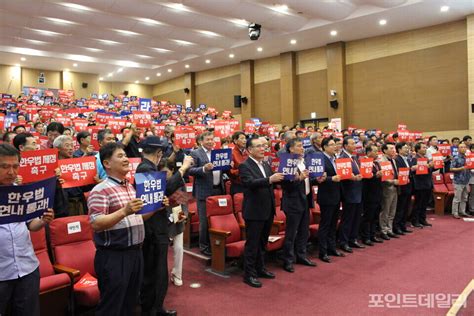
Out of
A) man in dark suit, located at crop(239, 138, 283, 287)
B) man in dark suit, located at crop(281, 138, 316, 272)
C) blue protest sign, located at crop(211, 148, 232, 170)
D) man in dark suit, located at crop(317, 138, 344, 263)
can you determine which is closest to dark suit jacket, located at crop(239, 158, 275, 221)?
man in dark suit, located at crop(239, 138, 283, 287)

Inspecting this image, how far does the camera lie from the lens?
12195 mm

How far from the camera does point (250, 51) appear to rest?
52.1 ft

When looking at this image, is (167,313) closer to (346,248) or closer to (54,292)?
(54,292)

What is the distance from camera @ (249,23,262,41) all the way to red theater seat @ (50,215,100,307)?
405 inches

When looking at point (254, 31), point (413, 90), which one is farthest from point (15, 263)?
point (413, 90)

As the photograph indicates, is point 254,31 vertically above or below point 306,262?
above

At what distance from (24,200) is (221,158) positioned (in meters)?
2.61

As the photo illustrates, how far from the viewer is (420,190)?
619 cm

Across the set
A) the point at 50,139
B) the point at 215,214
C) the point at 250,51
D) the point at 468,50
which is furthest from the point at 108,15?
the point at 468,50

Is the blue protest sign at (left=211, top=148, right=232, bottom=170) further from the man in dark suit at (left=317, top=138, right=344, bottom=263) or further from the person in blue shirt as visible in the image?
the person in blue shirt

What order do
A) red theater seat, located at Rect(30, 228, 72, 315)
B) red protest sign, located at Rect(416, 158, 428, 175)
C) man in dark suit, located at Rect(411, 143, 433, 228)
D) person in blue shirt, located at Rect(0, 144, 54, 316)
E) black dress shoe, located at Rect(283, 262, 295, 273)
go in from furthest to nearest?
man in dark suit, located at Rect(411, 143, 433, 228) < red protest sign, located at Rect(416, 158, 428, 175) < black dress shoe, located at Rect(283, 262, 295, 273) < red theater seat, located at Rect(30, 228, 72, 315) < person in blue shirt, located at Rect(0, 144, 54, 316)

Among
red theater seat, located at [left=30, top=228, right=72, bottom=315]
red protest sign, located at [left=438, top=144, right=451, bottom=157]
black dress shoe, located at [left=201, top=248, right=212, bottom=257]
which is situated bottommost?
black dress shoe, located at [left=201, top=248, right=212, bottom=257]

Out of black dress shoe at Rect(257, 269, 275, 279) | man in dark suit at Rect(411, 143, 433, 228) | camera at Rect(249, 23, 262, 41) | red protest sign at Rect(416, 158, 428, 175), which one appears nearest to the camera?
black dress shoe at Rect(257, 269, 275, 279)

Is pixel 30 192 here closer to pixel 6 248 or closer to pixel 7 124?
pixel 6 248
